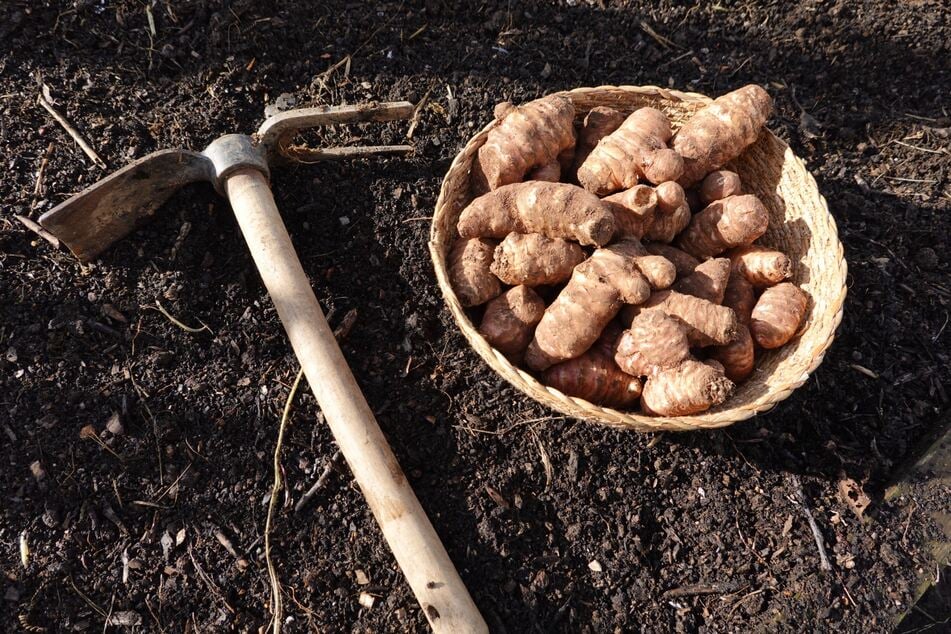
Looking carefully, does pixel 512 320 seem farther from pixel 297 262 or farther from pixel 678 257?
pixel 297 262

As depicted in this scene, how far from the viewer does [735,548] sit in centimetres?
209

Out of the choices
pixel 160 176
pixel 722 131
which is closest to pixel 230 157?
pixel 160 176

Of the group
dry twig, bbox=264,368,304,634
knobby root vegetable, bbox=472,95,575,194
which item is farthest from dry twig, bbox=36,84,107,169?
knobby root vegetable, bbox=472,95,575,194

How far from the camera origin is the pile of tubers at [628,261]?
1934mm

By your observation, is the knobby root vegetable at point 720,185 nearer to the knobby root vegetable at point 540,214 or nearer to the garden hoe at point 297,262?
the knobby root vegetable at point 540,214

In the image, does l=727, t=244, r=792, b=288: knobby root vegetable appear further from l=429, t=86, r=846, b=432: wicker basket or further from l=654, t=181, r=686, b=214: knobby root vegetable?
l=654, t=181, r=686, b=214: knobby root vegetable

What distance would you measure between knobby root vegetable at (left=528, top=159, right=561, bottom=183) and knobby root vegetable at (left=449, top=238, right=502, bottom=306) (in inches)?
13.4

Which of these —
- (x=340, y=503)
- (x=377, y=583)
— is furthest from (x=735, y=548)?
(x=340, y=503)

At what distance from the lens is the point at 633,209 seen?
6.77 ft

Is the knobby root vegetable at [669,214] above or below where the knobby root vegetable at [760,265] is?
above

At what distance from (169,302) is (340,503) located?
0.99 meters

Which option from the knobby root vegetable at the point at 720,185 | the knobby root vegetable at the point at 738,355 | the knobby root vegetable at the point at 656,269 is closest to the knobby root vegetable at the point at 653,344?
the knobby root vegetable at the point at 656,269

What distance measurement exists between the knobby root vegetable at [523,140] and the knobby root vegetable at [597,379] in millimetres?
681

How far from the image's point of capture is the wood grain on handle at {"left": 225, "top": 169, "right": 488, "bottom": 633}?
5.76 ft
